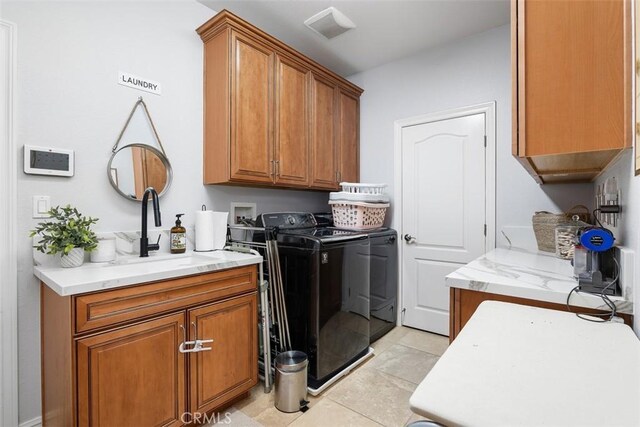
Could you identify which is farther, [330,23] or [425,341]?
[425,341]

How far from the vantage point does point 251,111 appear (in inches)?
88.0

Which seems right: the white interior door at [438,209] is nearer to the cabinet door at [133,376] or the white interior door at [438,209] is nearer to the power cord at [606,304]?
the power cord at [606,304]

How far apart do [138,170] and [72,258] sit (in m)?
0.65

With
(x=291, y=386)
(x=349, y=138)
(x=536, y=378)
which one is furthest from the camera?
(x=349, y=138)

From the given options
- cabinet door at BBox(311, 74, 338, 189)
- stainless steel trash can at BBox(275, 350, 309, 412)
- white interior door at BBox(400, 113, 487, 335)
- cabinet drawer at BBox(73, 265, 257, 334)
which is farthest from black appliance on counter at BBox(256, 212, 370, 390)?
white interior door at BBox(400, 113, 487, 335)

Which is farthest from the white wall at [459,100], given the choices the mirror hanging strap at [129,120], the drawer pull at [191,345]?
the drawer pull at [191,345]

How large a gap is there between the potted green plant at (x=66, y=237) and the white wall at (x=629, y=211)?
2.23 meters

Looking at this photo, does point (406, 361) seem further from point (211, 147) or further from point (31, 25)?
point (31, 25)

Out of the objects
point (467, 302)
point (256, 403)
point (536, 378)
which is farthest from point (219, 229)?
point (536, 378)

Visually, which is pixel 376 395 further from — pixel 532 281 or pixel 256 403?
pixel 532 281

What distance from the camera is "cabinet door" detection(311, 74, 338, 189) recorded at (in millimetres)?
2781

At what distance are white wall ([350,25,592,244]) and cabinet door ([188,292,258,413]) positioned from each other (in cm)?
201

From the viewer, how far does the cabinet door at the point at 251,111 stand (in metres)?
2.13

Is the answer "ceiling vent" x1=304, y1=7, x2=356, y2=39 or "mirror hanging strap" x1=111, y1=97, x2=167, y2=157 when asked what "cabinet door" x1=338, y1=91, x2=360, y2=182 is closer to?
"ceiling vent" x1=304, y1=7, x2=356, y2=39
